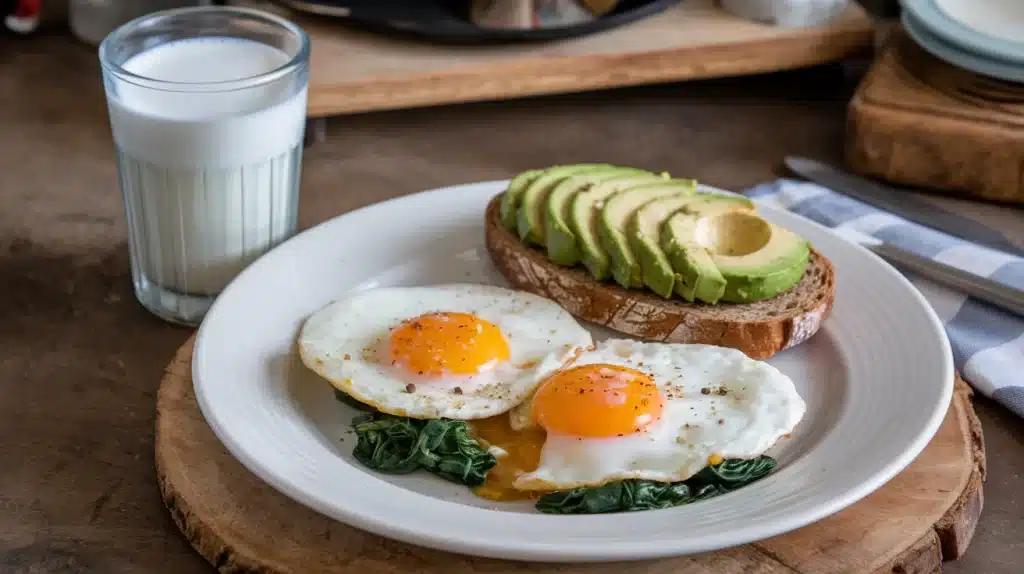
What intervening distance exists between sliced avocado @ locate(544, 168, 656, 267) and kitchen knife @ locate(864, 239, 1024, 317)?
612 millimetres

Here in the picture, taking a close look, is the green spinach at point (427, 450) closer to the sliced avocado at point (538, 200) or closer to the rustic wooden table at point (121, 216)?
the rustic wooden table at point (121, 216)

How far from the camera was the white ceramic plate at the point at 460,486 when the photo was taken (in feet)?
5.70

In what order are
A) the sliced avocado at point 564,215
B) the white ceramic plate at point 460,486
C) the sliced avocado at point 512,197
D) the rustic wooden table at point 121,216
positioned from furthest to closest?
1. the sliced avocado at point 512,197
2. the sliced avocado at point 564,215
3. the rustic wooden table at point 121,216
4. the white ceramic plate at point 460,486

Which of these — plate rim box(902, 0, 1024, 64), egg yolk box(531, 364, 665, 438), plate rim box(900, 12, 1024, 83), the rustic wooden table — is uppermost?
plate rim box(902, 0, 1024, 64)

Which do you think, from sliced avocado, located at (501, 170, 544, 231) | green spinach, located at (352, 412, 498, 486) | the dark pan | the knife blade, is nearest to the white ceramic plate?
green spinach, located at (352, 412, 498, 486)

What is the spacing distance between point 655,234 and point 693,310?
0.60 ft

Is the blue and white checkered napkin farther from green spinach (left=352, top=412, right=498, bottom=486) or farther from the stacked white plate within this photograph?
green spinach (left=352, top=412, right=498, bottom=486)

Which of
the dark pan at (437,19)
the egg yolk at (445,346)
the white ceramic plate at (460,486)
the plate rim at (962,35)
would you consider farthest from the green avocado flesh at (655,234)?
the plate rim at (962,35)

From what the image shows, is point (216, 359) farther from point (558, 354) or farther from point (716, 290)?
point (716, 290)

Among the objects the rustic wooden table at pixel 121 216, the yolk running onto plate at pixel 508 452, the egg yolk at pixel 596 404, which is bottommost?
the rustic wooden table at pixel 121 216

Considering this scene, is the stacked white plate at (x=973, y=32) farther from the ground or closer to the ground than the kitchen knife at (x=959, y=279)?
farther from the ground

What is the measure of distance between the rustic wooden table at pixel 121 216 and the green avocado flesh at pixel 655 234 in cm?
52

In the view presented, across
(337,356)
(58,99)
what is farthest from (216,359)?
(58,99)

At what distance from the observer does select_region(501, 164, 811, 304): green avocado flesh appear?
7.52 ft
